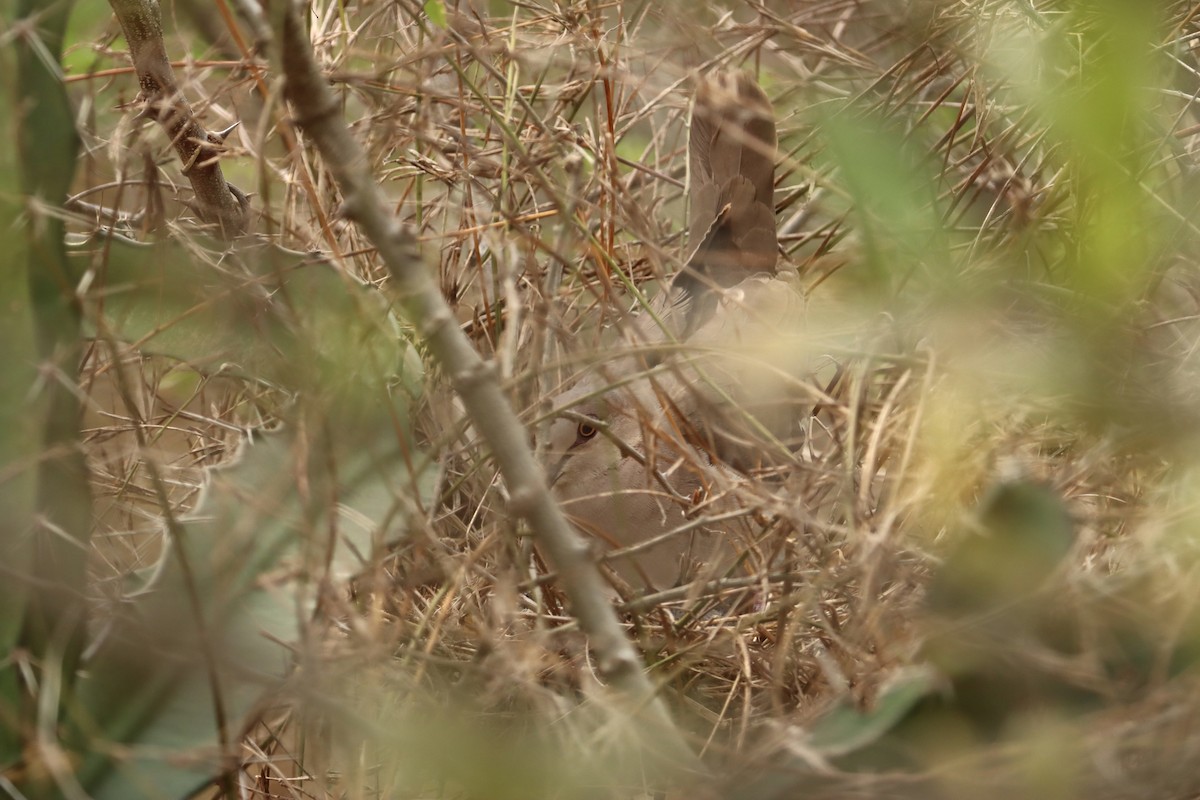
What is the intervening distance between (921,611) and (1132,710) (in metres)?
0.11

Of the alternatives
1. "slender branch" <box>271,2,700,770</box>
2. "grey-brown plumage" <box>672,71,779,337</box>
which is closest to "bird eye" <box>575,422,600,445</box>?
"grey-brown plumage" <box>672,71,779,337</box>

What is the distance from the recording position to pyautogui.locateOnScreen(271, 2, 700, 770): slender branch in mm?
640

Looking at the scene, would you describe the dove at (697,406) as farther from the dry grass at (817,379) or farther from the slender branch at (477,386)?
the slender branch at (477,386)

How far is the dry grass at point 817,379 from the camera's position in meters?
0.47

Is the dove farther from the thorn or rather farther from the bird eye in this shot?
the thorn

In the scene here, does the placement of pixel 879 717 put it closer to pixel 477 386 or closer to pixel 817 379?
pixel 477 386

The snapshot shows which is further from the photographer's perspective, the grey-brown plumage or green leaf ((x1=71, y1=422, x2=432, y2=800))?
the grey-brown plumage

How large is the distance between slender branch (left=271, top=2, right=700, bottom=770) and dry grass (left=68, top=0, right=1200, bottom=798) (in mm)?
35

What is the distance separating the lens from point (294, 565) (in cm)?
77

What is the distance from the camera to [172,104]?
1118 mm

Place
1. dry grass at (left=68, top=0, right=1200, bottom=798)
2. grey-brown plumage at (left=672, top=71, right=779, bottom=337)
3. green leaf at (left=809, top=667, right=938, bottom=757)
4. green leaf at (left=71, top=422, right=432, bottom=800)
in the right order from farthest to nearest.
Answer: grey-brown plumage at (left=672, top=71, right=779, bottom=337)
green leaf at (left=71, top=422, right=432, bottom=800)
green leaf at (left=809, top=667, right=938, bottom=757)
dry grass at (left=68, top=0, right=1200, bottom=798)

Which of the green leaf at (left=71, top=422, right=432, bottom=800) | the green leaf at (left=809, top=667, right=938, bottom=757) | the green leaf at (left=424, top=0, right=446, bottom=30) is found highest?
the green leaf at (left=424, top=0, right=446, bottom=30)

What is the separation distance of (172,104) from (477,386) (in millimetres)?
644

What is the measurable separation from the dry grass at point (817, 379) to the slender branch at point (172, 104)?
0.04m
